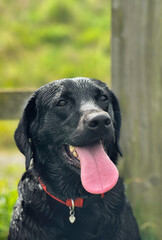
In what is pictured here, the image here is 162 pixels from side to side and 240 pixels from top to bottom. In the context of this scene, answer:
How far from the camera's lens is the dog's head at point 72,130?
8.93 ft

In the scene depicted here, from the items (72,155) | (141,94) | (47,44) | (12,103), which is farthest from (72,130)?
(47,44)

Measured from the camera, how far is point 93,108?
282 cm

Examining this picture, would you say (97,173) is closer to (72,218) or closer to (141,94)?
(72,218)

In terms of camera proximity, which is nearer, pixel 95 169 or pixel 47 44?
pixel 95 169

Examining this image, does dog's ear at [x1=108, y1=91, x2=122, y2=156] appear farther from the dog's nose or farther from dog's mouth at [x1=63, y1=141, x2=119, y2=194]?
the dog's nose

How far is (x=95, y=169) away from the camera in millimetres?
2730

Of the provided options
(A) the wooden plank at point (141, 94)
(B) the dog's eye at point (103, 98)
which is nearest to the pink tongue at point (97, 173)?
(B) the dog's eye at point (103, 98)

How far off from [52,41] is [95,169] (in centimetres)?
662

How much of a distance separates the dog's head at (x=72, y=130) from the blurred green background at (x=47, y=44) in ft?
8.97

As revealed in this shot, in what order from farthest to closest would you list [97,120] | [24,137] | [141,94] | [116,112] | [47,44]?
1. [47,44]
2. [141,94]
3. [116,112]
4. [24,137]
5. [97,120]

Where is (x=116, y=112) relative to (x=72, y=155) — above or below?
above

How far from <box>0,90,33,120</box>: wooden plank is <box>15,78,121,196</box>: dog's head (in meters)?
0.75

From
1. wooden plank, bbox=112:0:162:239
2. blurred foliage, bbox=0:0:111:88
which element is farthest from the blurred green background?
wooden plank, bbox=112:0:162:239

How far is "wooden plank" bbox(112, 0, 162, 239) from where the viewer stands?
3615 mm
